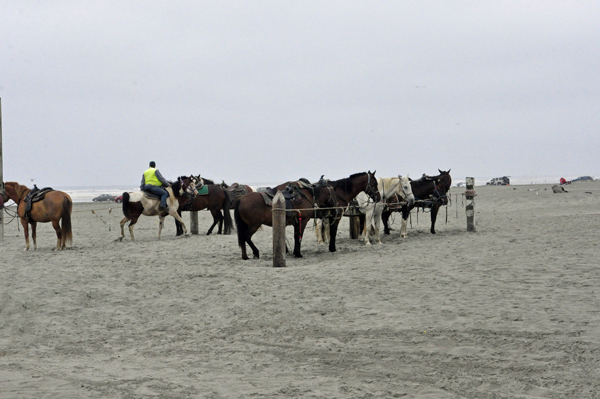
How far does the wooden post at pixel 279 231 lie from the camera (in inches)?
433

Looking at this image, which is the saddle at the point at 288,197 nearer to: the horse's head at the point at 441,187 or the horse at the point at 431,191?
the horse at the point at 431,191

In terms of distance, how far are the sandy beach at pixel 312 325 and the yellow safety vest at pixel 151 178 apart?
5.34 metres

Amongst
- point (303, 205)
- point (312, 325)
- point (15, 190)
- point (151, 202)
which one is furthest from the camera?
point (151, 202)

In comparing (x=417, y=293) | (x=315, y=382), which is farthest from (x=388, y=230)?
(x=315, y=382)

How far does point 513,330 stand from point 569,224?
36.2ft

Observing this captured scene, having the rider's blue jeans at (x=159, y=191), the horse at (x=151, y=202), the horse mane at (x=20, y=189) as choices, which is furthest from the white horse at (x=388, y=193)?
the horse mane at (x=20, y=189)

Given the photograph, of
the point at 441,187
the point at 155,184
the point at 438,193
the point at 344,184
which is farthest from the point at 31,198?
the point at 441,187

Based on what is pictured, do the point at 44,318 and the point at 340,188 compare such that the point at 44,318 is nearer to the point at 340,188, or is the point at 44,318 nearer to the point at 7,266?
the point at 7,266

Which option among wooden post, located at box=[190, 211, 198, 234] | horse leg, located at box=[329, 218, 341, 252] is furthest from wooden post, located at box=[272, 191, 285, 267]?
wooden post, located at box=[190, 211, 198, 234]

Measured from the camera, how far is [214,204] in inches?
732

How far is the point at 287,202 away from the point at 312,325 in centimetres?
571

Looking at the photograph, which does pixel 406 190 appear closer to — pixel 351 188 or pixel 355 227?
pixel 355 227

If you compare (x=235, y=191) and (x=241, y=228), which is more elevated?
(x=235, y=191)

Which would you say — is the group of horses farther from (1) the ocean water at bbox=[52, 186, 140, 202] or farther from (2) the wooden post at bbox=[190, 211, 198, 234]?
(1) the ocean water at bbox=[52, 186, 140, 202]
